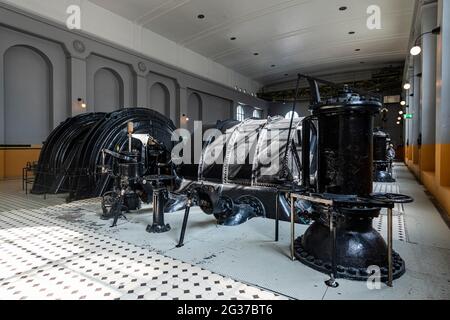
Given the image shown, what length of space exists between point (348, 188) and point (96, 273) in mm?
1914

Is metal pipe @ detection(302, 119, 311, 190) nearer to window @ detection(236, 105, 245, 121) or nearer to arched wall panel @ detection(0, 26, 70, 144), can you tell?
arched wall panel @ detection(0, 26, 70, 144)

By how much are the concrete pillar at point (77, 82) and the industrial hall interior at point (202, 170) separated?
0.10 ft

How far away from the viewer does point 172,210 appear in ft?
12.0

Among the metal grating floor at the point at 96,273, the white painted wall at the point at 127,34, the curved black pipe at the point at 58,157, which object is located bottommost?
the metal grating floor at the point at 96,273

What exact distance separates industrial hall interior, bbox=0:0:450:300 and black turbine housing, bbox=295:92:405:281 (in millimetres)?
10

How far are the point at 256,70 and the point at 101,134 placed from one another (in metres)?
12.8

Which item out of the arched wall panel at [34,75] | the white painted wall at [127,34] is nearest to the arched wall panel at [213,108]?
the white painted wall at [127,34]

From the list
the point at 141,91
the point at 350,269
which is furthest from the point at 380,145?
the point at 141,91

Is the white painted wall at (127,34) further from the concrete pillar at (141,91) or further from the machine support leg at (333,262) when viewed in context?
the machine support leg at (333,262)

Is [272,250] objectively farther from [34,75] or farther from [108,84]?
[108,84]

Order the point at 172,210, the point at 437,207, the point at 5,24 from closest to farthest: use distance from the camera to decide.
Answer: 1. the point at 172,210
2. the point at 437,207
3. the point at 5,24

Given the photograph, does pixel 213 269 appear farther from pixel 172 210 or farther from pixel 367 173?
pixel 172 210

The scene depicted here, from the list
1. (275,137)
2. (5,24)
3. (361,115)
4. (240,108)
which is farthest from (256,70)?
(361,115)

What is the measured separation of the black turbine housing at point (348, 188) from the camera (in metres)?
1.87
